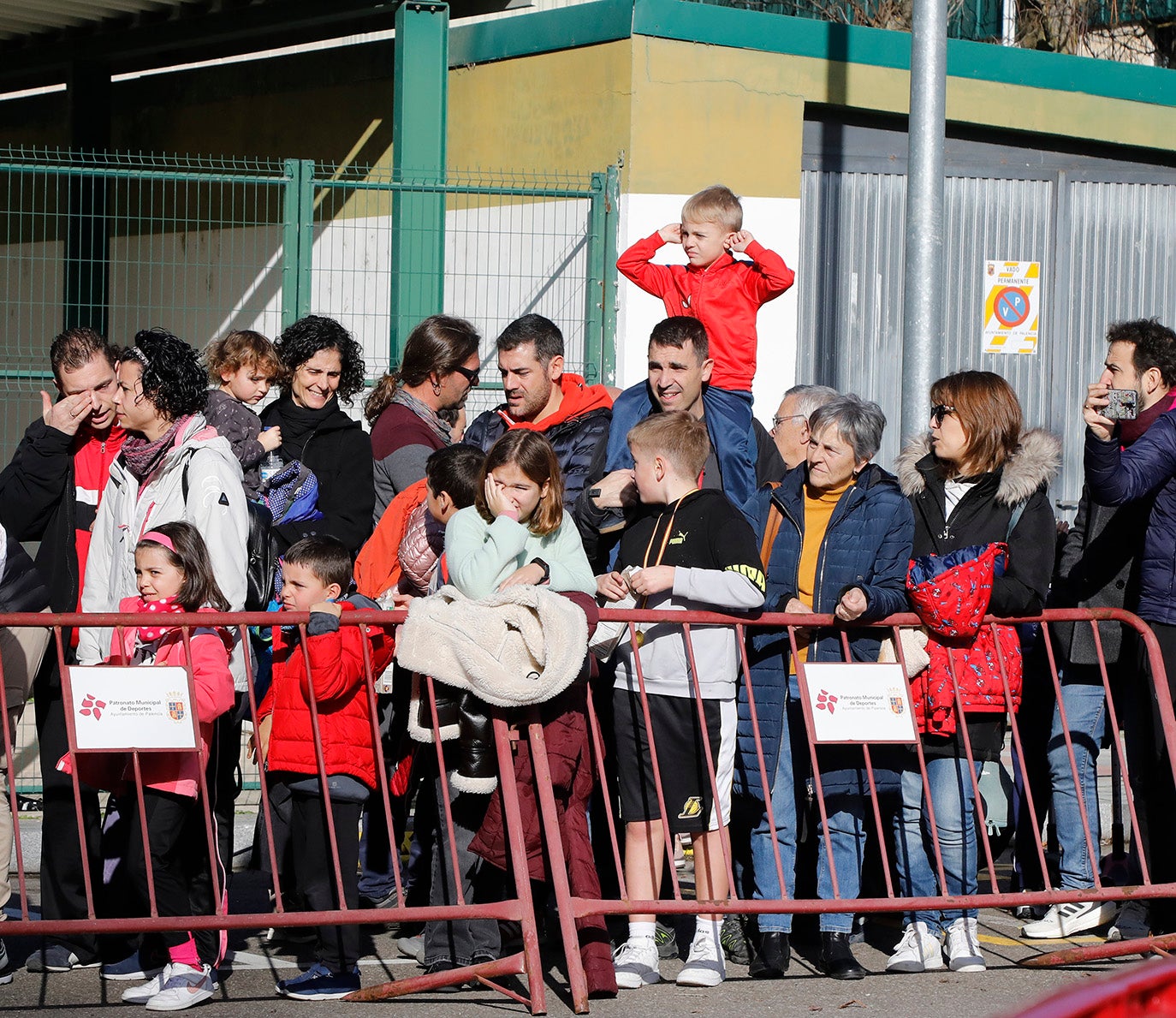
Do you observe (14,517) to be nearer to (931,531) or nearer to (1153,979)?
(931,531)

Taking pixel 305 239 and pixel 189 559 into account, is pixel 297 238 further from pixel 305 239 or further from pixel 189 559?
pixel 189 559

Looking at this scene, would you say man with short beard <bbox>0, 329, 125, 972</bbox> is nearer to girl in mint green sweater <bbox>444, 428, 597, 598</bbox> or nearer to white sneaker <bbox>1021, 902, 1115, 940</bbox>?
girl in mint green sweater <bbox>444, 428, 597, 598</bbox>

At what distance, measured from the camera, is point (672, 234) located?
6.50 metres

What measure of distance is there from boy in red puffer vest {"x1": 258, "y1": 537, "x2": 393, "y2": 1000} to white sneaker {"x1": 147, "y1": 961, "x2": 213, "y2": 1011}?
27 cm

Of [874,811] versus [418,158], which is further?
[418,158]

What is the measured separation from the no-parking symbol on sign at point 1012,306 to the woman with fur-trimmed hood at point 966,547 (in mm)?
6276

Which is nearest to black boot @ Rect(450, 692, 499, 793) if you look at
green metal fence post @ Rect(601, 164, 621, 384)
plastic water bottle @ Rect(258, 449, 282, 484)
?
plastic water bottle @ Rect(258, 449, 282, 484)

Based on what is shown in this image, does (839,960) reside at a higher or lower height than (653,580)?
lower

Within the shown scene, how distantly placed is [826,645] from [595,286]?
4975 mm

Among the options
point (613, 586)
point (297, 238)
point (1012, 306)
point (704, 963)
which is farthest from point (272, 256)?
point (704, 963)

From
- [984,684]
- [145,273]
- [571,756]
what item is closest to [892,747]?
[984,684]

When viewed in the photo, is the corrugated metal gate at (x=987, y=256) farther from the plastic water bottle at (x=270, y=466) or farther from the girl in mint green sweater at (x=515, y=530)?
the girl in mint green sweater at (x=515, y=530)

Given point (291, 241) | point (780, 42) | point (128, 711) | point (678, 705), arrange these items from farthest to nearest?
point (780, 42), point (291, 241), point (678, 705), point (128, 711)

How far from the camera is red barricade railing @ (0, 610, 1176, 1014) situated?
468cm
